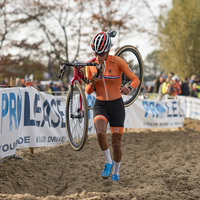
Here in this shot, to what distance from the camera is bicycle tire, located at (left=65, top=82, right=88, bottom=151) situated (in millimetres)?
5035

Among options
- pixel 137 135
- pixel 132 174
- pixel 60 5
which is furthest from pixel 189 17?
pixel 132 174

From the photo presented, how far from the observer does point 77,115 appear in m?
5.40

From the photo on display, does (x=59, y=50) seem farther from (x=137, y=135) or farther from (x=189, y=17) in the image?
(x=189, y=17)

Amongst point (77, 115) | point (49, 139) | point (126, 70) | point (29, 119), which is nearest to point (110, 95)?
point (126, 70)

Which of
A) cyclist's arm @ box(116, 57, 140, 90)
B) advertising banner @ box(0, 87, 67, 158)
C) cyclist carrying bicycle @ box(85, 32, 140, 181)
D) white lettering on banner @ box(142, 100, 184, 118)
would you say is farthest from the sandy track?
white lettering on banner @ box(142, 100, 184, 118)

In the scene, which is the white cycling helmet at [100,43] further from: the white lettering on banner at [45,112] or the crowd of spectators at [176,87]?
the crowd of spectators at [176,87]

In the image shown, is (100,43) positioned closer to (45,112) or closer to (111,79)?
(111,79)

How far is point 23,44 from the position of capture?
66.7 feet

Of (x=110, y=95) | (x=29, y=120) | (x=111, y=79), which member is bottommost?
(x=29, y=120)

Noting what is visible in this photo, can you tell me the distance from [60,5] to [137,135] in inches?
521

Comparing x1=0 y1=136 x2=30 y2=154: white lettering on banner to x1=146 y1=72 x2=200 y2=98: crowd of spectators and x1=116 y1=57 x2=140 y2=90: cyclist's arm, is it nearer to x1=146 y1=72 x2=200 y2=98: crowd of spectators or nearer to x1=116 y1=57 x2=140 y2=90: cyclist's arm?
x1=116 y1=57 x2=140 y2=90: cyclist's arm

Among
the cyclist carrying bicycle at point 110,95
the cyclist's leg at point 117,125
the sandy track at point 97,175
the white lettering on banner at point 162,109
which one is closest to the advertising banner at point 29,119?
the sandy track at point 97,175

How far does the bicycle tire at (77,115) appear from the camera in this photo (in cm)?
504

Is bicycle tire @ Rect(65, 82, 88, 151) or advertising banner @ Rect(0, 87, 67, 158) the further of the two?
advertising banner @ Rect(0, 87, 67, 158)
